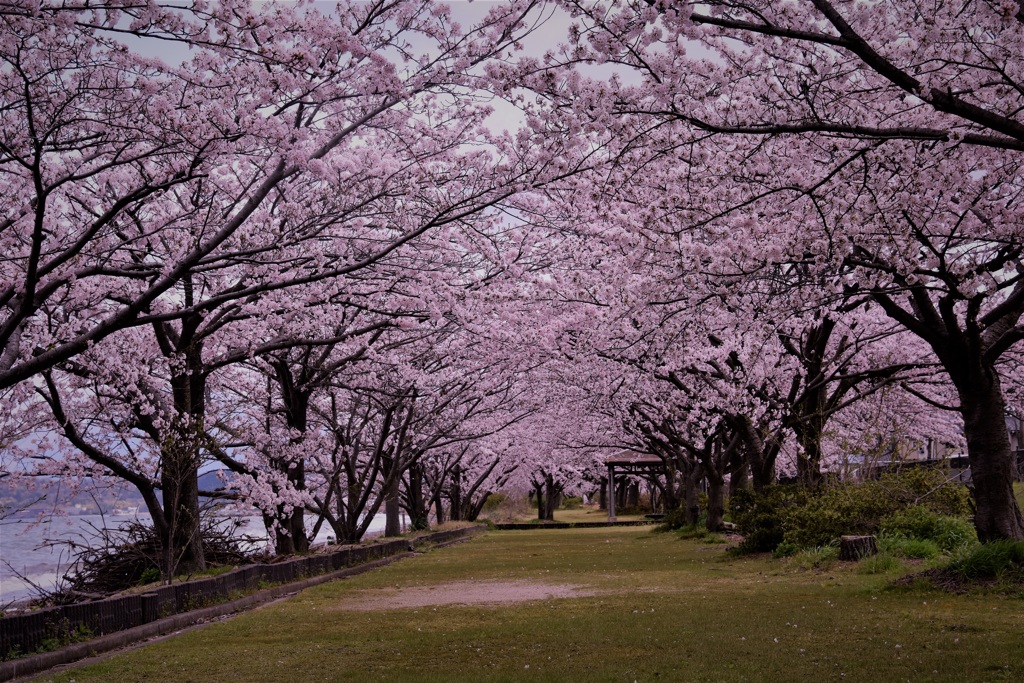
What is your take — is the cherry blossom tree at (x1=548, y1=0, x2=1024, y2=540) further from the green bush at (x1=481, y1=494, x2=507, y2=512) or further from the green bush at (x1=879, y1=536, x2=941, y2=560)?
the green bush at (x1=481, y1=494, x2=507, y2=512)

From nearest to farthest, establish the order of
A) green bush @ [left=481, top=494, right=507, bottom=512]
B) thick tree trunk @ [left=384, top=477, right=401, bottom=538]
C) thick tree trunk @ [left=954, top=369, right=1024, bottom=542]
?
1. thick tree trunk @ [left=954, top=369, right=1024, bottom=542]
2. thick tree trunk @ [left=384, top=477, right=401, bottom=538]
3. green bush @ [left=481, top=494, right=507, bottom=512]

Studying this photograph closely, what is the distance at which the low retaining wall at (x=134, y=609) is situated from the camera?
25.9ft

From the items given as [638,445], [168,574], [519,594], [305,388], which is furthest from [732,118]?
[638,445]

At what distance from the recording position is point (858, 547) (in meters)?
13.7

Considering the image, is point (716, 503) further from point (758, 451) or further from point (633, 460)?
point (633, 460)

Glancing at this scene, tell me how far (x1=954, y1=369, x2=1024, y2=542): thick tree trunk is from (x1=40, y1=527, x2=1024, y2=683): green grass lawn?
4.24 ft

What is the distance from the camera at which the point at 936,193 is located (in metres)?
8.98

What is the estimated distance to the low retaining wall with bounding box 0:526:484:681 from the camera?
7.89 m

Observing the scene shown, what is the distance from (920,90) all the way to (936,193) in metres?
3.70

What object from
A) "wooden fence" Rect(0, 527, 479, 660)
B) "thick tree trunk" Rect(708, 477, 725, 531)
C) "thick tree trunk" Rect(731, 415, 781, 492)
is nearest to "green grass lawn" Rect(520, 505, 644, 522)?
"thick tree trunk" Rect(708, 477, 725, 531)

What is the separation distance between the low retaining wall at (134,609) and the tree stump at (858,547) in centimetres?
882

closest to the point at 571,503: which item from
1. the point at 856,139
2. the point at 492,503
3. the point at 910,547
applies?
the point at 492,503

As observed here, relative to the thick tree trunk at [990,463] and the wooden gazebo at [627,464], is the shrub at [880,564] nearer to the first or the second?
the thick tree trunk at [990,463]

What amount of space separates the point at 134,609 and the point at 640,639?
18.5 feet
